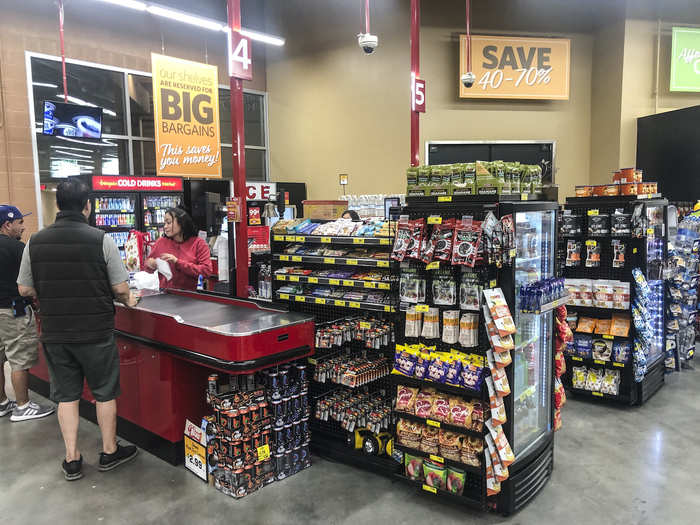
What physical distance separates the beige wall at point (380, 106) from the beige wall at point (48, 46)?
2248 mm

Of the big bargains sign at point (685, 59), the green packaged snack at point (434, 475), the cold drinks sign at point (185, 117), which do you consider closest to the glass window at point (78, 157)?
the cold drinks sign at point (185, 117)

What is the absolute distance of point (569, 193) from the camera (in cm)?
1017

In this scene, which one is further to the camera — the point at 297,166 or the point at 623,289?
the point at 297,166

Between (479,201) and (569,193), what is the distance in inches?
316

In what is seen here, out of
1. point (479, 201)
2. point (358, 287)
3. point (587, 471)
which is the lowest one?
point (587, 471)

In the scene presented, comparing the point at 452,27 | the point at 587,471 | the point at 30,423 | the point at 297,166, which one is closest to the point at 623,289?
the point at 587,471

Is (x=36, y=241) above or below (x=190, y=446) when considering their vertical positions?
above

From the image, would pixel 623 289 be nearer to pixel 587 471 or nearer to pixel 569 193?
pixel 587 471

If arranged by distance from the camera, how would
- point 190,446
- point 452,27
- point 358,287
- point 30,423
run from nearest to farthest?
point 190,446 → point 358,287 → point 30,423 → point 452,27

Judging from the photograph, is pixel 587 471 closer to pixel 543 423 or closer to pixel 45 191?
pixel 543 423

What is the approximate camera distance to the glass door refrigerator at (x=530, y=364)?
302 centimetres

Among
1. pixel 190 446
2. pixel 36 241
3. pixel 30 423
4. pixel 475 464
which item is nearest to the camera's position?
pixel 475 464

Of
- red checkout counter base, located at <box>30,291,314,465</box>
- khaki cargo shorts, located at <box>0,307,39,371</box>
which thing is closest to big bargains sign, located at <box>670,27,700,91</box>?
red checkout counter base, located at <box>30,291,314,465</box>

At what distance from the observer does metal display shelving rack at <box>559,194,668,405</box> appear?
15.4ft
